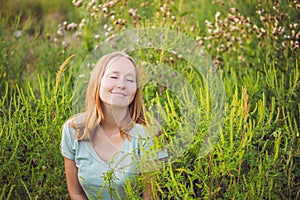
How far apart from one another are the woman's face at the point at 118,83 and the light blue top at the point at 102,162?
125mm

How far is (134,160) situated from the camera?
185 centimetres

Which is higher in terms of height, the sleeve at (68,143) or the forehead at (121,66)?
the forehead at (121,66)

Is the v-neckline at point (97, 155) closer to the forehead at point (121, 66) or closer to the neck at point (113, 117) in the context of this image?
the neck at point (113, 117)

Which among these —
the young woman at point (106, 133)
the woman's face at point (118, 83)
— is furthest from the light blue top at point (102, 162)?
the woman's face at point (118, 83)

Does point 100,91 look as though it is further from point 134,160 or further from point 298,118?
point 298,118

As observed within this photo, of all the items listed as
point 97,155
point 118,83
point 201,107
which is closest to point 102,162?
point 97,155

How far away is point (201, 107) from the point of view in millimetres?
1986

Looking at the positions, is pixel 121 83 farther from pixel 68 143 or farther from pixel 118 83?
pixel 68 143

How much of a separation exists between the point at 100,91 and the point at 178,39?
2.68 feet

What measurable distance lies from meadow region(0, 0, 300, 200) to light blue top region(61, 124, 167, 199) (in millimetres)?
67

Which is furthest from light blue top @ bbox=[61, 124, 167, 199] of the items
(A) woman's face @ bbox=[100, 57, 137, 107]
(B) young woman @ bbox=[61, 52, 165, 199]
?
(A) woman's face @ bbox=[100, 57, 137, 107]

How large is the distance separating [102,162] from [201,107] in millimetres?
439

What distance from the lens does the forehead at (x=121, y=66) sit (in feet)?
6.45

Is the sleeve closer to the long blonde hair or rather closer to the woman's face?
the long blonde hair
